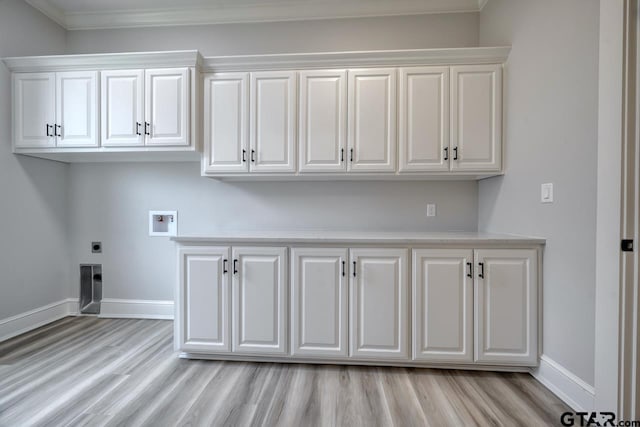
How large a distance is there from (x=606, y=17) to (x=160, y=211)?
3.41 metres

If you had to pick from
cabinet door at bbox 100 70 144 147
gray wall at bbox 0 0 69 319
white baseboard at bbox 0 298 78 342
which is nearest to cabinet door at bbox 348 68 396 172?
cabinet door at bbox 100 70 144 147

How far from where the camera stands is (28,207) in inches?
101

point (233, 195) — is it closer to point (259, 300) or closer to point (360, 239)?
point (259, 300)

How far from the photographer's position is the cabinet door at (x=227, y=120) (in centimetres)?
236

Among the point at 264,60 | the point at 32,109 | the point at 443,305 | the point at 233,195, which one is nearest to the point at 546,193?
the point at 443,305

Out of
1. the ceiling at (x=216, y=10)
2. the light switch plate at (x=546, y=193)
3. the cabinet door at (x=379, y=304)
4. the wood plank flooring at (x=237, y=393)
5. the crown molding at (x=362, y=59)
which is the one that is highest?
the ceiling at (x=216, y=10)

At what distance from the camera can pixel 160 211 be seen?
2.85m

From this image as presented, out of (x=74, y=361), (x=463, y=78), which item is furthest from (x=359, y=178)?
(x=74, y=361)

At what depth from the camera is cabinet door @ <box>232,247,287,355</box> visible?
79.7 inches

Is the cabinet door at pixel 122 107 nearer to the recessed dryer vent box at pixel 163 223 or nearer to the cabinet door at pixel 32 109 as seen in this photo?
the cabinet door at pixel 32 109

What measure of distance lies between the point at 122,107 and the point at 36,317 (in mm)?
2091

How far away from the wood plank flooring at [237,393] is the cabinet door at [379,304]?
0.54 feet

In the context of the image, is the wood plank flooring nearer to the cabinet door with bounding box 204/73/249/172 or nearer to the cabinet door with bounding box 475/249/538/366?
the cabinet door with bounding box 475/249/538/366

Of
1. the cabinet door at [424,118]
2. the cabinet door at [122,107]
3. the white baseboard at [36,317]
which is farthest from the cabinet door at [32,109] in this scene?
the cabinet door at [424,118]
